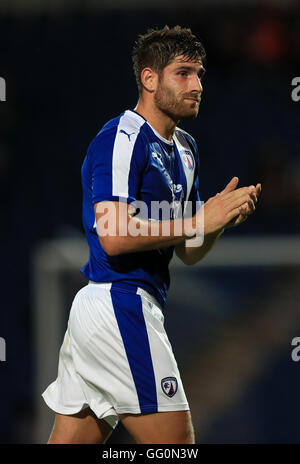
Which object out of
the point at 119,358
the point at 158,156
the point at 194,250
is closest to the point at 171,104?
the point at 158,156

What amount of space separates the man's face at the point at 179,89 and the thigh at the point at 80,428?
3.77 feet

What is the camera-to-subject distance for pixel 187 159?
11.3ft

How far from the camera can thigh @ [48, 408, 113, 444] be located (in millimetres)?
3270

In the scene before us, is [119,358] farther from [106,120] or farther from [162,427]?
[106,120]

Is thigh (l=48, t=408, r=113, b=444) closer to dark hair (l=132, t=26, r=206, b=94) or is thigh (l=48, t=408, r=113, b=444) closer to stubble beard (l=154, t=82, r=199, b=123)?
stubble beard (l=154, t=82, r=199, b=123)

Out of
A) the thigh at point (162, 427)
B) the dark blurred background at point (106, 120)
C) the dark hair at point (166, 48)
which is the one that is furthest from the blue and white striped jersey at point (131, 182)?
the dark blurred background at point (106, 120)

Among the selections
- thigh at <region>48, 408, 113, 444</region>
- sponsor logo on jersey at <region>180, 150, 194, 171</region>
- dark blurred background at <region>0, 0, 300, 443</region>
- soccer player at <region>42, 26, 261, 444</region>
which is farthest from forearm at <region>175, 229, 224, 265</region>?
dark blurred background at <region>0, 0, 300, 443</region>

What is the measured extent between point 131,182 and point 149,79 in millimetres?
465

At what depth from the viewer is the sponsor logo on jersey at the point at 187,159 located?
11.3ft

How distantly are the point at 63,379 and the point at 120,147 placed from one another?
885mm

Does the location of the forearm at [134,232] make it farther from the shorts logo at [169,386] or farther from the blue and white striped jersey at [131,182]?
the shorts logo at [169,386]

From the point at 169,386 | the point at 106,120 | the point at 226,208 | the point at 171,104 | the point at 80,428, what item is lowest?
the point at 80,428
